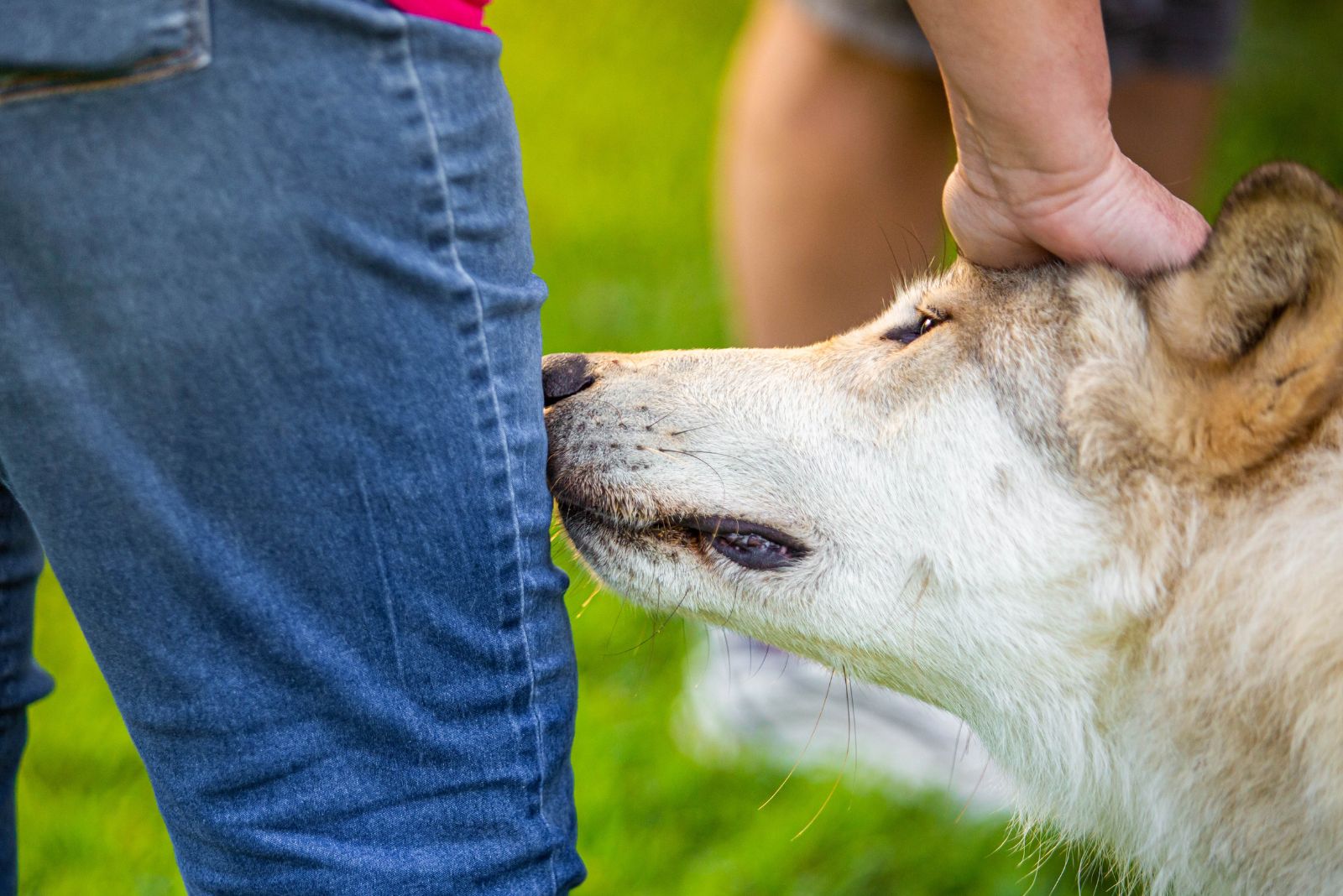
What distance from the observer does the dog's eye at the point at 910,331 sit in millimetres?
1940

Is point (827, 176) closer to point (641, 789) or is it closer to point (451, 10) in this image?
point (641, 789)

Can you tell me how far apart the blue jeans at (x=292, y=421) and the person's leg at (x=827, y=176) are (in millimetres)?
1861

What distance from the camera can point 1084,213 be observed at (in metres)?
1.65

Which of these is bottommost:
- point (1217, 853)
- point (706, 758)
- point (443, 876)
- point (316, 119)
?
point (706, 758)

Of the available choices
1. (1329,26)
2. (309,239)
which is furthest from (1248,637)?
(1329,26)

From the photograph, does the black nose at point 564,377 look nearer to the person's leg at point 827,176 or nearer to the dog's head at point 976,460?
the dog's head at point 976,460

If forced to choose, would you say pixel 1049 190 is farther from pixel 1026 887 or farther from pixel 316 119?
pixel 1026 887

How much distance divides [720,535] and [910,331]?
49 centimetres

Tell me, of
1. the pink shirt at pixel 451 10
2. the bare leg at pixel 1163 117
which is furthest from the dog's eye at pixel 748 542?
the bare leg at pixel 1163 117

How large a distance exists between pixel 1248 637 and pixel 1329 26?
9542mm

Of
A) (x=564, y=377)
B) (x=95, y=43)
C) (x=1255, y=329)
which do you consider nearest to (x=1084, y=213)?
(x=1255, y=329)

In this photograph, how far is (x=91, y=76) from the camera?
1.05 meters

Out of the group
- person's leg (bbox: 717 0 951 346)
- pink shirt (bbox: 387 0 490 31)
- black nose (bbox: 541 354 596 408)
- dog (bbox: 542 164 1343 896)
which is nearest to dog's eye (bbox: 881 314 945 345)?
dog (bbox: 542 164 1343 896)

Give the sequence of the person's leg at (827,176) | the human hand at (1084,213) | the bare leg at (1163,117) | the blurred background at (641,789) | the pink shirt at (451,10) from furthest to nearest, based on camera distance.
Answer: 1. the bare leg at (1163,117)
2. the person's leg at (827,176)
3. the blurred background at (641,789)
4. the human hand at (1084,213)
5. the pink shirt at (451,10)
